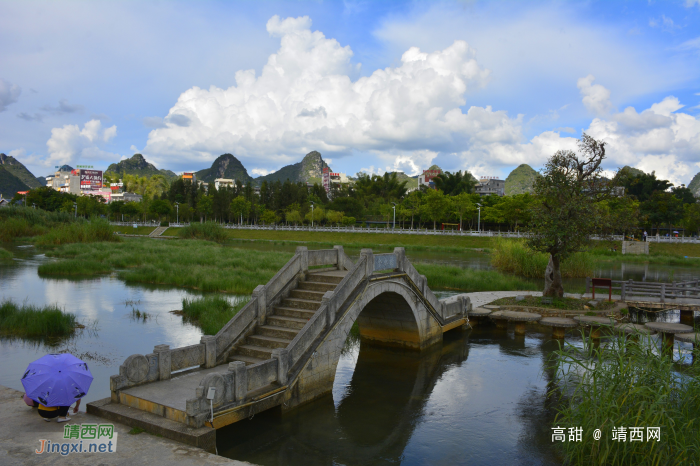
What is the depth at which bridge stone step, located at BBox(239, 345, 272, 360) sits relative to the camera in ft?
35.7

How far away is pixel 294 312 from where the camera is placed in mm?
12125

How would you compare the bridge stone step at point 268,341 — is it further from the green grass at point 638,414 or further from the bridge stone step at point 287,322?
the green grass at point 638,414

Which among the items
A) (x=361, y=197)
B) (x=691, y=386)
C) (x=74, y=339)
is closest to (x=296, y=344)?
(x=691, y=386)

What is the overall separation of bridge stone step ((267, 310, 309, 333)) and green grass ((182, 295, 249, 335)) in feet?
19.1

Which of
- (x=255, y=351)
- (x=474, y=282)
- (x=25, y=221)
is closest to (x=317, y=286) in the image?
(x=255, y=351)

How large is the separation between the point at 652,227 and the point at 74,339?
86272 mm

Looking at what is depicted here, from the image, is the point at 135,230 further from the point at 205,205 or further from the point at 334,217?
the point at 334,217

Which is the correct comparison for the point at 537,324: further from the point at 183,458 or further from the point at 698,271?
the point at 698,271

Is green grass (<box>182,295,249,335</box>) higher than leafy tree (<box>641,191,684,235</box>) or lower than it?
lower

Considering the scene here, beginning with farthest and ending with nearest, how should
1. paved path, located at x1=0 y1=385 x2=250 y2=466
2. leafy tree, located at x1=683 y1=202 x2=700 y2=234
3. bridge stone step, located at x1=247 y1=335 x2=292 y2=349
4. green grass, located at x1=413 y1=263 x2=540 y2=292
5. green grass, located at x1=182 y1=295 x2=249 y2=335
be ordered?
leafy tree, located at x1=683 y1=202 x2=700 y2=234, green grass, located at x1=413 y1=263 x2=540 y2=292, green grass, located at x1=182 y1=295 x2=249 y2=335, bridge stone step, located at x1=247 y1=335 x2=292 y2=349, paved path, located at x1=0 y1=385 x2=250 y2=466

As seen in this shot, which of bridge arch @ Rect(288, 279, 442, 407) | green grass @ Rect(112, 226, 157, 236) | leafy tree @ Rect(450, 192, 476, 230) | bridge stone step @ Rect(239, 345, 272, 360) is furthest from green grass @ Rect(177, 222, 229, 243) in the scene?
bridge stone step @ Rect(239, 345, 272, 360)

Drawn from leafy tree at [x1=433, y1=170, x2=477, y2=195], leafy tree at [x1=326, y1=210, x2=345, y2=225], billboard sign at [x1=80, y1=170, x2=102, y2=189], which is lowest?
leafy tree at [x1=326, y1=210, x2=345, y2=225]

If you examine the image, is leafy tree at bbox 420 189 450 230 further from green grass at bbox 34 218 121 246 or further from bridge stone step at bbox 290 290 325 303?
bridge stone step at bbox 290 290 325 303

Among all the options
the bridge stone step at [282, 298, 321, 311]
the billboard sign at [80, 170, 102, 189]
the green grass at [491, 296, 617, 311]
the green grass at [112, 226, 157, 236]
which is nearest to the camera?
the bridge stone step at [282, 298, 321, 311]
